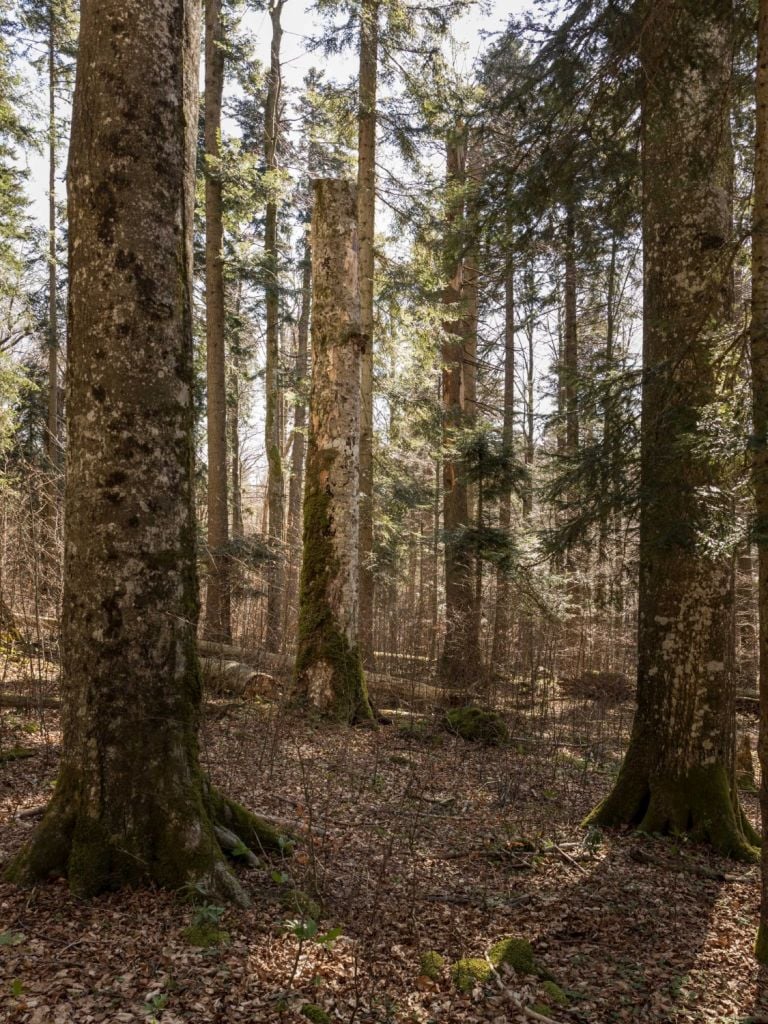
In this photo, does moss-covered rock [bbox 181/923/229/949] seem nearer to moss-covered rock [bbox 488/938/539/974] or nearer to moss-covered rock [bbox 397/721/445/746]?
moss-covered rock [bbox 488/938/539/974]

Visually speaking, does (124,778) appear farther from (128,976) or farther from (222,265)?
(222,265)

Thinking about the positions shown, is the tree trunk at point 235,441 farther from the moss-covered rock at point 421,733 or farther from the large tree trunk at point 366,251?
the moss-covered rock at point 421,733

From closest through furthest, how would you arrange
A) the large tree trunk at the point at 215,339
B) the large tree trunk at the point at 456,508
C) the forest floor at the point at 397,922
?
the forest floor at the point at 397,922
the large tree trunk at the point at 456,508
the large tree trunk at the point at 215,339

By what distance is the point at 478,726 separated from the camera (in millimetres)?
9031

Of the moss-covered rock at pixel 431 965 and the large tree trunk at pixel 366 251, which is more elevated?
the large tree trunk at pixel 366 251

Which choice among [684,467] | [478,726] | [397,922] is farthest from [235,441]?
[397,922]

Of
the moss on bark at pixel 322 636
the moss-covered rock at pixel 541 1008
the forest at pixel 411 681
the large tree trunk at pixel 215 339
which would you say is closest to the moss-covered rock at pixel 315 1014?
the forest at pixel 411 681

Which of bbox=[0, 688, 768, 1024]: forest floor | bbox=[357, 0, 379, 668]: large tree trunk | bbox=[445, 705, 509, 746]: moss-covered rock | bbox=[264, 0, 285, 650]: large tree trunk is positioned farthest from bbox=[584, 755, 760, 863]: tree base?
bbox=[264, 0, 285, 650]: large tree trunk

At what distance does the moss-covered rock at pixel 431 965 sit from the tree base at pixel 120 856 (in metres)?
0.93

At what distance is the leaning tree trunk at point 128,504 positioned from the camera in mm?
3502

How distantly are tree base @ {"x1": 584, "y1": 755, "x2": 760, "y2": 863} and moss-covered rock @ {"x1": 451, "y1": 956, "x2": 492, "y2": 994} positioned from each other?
265 centimetres

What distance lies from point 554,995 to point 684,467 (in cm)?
351

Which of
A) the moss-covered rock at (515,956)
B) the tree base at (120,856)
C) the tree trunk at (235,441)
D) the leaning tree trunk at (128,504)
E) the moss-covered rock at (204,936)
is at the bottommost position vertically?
the moss-covered rock at (515,956)

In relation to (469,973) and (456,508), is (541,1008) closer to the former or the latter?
(469,973)
